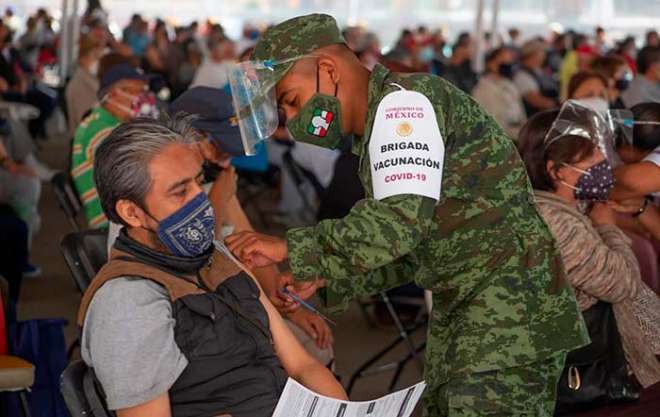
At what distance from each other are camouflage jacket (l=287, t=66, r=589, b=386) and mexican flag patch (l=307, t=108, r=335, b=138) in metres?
0.07

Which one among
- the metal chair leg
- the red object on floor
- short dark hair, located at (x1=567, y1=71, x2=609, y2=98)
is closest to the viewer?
the red object on floor

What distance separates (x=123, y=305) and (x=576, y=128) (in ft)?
4.73

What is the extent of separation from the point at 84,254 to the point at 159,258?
3.51 feet

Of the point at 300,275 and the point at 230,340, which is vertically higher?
the point at 300,275

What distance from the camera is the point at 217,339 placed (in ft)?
7.89

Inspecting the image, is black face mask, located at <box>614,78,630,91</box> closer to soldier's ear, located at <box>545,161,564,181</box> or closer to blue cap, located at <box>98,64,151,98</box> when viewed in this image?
blue cap, located at <box>98,64,151,98</box>

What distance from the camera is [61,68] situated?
12617 millimetres

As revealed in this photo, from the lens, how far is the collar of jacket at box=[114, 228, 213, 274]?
240cm

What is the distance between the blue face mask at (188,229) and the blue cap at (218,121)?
1.19 meters

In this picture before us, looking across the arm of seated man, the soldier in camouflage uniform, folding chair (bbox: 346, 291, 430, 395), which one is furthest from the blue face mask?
folding chair (bbox: 346, 291, 430, 395)

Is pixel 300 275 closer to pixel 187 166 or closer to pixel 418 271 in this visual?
pixel 418 271

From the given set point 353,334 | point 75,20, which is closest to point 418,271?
point 353,334

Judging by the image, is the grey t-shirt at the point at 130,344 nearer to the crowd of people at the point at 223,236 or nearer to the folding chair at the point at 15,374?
the crowd of people at the point at 223,236

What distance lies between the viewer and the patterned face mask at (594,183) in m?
3.10
